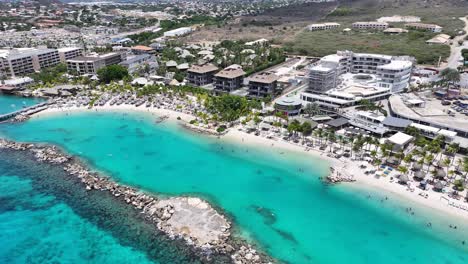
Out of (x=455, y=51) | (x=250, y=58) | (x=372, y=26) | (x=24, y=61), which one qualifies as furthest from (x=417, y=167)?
(x=372, y=26)

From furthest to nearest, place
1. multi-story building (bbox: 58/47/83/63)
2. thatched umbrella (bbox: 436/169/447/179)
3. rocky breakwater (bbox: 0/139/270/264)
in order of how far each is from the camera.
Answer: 1. multi-story building (bbox: 58/47/83/63)
2. thatched umbrella (bbox: 436/169/447/179)
3. rocky breakwater (bbox: 0/139/270/264)

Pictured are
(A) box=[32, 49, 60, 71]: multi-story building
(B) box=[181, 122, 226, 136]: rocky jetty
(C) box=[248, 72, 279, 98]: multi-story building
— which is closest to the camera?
(B) box=[181, 122, 226, 136]: rocky jetty

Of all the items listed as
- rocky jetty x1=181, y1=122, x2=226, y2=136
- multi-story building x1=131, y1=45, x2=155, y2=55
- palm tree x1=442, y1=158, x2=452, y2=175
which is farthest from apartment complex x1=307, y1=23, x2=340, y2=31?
palm tree x1=442, y1=158, x2=452, y2=175

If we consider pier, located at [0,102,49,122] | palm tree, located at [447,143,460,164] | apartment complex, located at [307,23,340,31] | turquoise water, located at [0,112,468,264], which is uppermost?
apartment complex, located at [307,23,340,31]

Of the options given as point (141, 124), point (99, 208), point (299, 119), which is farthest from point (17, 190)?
point (299, 119)

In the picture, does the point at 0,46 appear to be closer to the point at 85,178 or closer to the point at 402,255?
the point at 85,178

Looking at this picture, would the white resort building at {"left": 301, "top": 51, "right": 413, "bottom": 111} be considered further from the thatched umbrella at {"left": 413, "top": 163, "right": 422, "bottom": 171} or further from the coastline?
the thatched umbrella at {"left": 413, "top": 163, "right": 422, "bottom": 171}

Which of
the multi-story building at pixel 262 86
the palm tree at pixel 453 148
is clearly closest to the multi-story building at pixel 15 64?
the multi-story building at pixel 262 86

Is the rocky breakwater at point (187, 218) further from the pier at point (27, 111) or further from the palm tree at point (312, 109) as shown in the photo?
the pier at point (27, 111)
